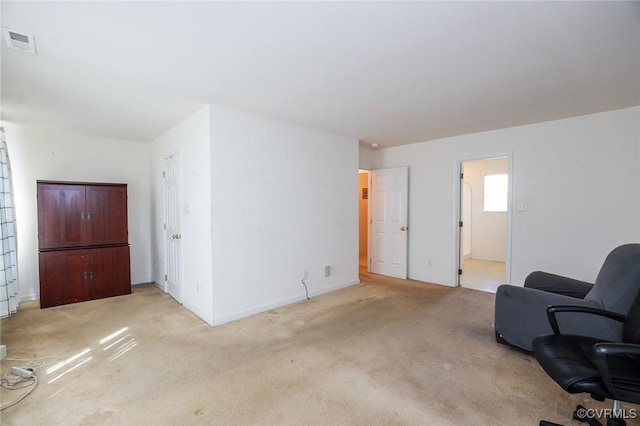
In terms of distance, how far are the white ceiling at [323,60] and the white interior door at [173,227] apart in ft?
2.71

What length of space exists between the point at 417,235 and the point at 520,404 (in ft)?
11.1

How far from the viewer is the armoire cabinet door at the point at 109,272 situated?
408 cm

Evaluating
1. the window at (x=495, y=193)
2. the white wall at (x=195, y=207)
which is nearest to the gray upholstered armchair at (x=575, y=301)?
the white wall at (x=195, y=207)

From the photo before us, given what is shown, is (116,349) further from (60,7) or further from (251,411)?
(60,7)

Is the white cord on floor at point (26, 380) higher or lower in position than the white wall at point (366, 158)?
lower

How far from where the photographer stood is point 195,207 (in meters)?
3.49

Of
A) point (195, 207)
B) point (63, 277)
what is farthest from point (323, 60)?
point (63, 277)

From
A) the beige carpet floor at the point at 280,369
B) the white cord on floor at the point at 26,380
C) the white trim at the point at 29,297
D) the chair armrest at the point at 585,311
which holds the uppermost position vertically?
the chair armrest at the point at 585,311

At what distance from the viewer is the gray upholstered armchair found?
1.90 m

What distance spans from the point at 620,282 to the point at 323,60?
259 centimetres

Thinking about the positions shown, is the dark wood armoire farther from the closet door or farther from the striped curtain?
the striped curtain

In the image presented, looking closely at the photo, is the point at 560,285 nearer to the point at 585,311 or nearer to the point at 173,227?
the point at 585,311

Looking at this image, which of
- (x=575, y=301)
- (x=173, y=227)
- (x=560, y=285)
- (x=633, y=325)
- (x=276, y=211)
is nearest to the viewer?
(x=633, y=325)

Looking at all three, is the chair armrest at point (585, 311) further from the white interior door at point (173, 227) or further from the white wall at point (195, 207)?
the white interior door at point (173, 227)
